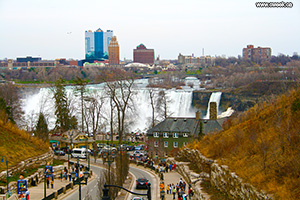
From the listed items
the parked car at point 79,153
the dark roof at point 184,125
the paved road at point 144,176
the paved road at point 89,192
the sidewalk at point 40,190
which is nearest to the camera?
the sidewalk at point 40,190

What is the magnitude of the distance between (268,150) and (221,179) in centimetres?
280

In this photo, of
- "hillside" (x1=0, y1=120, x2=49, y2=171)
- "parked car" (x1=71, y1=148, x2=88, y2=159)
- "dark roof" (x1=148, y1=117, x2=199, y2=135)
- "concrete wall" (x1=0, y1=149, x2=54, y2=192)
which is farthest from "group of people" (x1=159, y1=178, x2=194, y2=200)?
"dark roof" (x1=148, y1=117, x2=199, y2=135)

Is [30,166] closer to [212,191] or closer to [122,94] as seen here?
[212,191]

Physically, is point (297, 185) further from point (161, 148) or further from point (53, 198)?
point (161, 148)

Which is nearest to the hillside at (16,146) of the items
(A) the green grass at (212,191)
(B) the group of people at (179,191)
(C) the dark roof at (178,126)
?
(B) the group of people at (179,191)

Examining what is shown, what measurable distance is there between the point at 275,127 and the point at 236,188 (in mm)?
4468

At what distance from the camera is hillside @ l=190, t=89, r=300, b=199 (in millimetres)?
15453

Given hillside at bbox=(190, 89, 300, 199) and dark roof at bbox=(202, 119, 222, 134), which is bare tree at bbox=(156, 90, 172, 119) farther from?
hillside at bbox=(190, 89, 300, 199)

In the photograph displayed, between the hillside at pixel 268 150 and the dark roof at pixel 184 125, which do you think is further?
the dark roof at pixel 184 125

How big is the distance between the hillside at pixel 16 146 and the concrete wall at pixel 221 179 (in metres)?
11.3

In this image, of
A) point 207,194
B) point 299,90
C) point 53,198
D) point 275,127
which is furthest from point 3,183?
point 299,90

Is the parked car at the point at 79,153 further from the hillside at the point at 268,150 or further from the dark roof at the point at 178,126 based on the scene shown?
the hillside at the point at 268,150

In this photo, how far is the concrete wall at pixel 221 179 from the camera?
16208 mm

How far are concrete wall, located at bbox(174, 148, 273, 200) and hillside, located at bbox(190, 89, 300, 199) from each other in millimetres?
271
